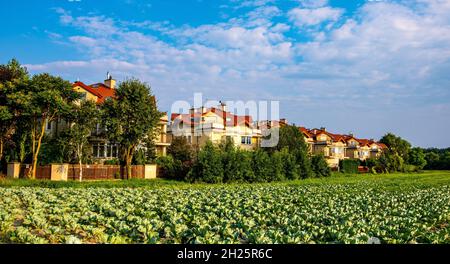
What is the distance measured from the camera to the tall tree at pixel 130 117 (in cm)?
3044

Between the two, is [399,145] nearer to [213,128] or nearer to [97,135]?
[213,128]

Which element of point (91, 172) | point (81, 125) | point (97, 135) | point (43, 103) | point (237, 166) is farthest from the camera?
point (97, 135)

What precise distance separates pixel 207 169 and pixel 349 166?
30318mm

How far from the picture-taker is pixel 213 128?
1766 inches

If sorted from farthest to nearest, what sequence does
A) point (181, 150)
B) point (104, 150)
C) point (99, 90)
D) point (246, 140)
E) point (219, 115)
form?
A: 1. point (219, 115)
2. point (246, 140)
3. point (99, 90)
4. point (181, 150)
5. point (104, 150)

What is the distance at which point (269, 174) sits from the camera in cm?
3534

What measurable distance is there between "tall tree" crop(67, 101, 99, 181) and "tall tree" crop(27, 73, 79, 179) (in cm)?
81

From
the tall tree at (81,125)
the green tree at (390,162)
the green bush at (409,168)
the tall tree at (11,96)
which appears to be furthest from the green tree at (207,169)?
the green bush at (409,168)

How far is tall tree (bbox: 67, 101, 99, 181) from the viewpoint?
2848cm

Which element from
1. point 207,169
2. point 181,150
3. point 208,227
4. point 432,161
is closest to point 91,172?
point 207,169

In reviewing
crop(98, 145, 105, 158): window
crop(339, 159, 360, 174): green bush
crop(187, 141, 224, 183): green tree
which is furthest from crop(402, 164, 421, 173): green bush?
crop(98, 145, 105, 158): window

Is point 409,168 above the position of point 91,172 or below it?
below

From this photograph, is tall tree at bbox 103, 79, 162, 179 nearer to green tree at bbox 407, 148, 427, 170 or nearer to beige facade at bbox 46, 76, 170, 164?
beige facade at bbox 46, 76, 170, 164
